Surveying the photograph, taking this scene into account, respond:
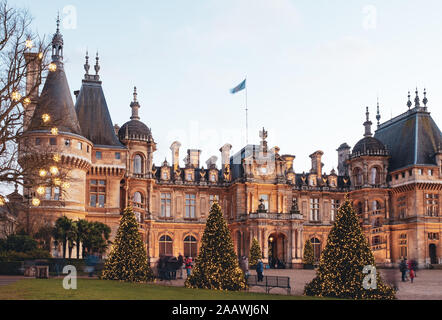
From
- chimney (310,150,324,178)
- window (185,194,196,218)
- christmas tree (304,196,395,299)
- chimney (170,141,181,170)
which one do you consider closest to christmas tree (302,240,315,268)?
chimney (310,150,324,178)

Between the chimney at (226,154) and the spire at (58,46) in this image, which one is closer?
the spire at (58,46)

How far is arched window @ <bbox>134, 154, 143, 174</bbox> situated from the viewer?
175 ft

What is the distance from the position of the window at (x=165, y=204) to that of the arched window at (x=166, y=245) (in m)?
2.35

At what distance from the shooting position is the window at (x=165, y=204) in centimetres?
5731

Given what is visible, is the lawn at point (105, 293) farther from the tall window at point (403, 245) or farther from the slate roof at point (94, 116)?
the tall window at point (403, 245)

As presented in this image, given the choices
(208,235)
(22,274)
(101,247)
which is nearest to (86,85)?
(101,247)

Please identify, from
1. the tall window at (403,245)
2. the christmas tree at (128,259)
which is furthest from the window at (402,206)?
the christmas tree at (128,259)

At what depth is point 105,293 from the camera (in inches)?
829

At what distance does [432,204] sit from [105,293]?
42251mm

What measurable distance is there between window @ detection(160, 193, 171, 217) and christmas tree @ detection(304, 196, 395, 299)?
3346cm

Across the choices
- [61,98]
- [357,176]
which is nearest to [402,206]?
[357,176]

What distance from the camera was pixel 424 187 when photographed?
5453cm

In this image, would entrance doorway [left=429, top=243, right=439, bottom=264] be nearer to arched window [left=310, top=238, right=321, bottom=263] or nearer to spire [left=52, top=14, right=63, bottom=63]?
arched window [left=310, top=238, right=321, bottom=263]

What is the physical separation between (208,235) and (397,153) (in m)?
38.3
